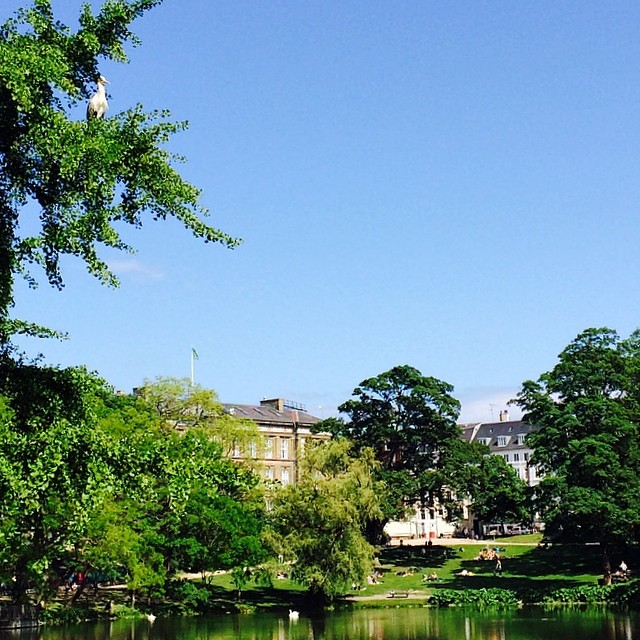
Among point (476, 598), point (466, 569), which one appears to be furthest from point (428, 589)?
point (466, 569)

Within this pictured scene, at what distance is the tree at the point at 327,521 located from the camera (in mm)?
57844

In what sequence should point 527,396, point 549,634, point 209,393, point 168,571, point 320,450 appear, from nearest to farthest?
1. point 549,634
2. point 168,571
3. point 320,450
4. point 527,396
5. point 209,393

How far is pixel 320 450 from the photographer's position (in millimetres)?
62094

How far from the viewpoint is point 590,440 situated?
201ft

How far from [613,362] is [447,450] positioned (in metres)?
19.7

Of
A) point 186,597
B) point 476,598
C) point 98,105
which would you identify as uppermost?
point 98,105

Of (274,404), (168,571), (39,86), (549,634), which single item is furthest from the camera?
(274,404)

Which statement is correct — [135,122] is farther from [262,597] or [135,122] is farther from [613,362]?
[613,362]

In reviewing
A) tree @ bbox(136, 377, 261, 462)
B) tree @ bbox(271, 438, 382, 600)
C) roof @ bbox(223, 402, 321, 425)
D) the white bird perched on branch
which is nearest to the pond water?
tree @ bbox(271, 438, 382, 600)

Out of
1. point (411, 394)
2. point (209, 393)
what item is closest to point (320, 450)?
point (209, 393)

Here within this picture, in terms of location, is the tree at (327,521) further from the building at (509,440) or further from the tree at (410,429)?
the building at (509,440)

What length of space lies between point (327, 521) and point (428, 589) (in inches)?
442

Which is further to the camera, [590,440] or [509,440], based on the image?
[509,440]

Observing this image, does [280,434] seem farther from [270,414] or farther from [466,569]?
[466,569]
